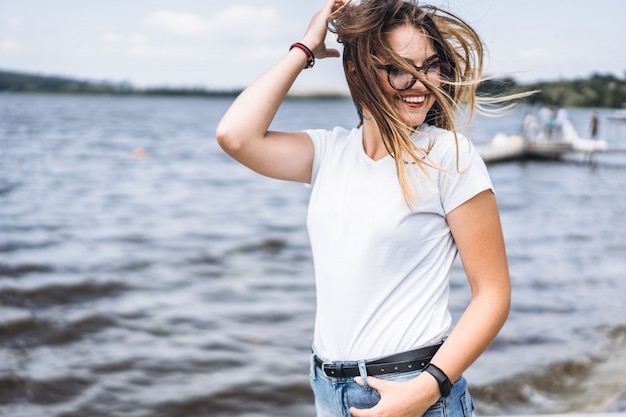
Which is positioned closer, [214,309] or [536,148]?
[214,309]

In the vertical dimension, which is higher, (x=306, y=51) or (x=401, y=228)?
(x=306, y=51)

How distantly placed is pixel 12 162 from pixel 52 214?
14.4 meters

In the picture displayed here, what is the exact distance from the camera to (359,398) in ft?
5.45

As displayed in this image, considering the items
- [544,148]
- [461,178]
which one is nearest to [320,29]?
[461,178]

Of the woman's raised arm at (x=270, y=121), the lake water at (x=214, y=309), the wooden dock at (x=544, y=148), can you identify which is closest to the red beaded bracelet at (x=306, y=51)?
the woman's raised arm at (x=270, y=121)

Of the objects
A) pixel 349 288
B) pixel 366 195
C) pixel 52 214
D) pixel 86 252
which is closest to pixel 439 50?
pixel 366 195

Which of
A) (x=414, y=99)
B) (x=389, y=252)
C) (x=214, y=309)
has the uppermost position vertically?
(x=414, y=99)

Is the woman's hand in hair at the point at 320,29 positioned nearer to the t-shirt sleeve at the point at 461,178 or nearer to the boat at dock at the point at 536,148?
the t-shirt sleeve at the point at 461,178

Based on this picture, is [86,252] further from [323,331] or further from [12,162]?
[12,162]

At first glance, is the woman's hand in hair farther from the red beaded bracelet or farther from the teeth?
the teeth

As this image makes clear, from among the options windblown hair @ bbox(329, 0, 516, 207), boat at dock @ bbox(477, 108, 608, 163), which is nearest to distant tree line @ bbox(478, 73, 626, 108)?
boat at dock @ bbox(477, 108, 608, 163)

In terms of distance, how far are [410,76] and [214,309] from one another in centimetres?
696

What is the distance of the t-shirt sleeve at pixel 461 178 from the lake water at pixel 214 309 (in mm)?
328

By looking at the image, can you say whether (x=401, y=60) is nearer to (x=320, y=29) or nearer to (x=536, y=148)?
(x=320, y=29)
